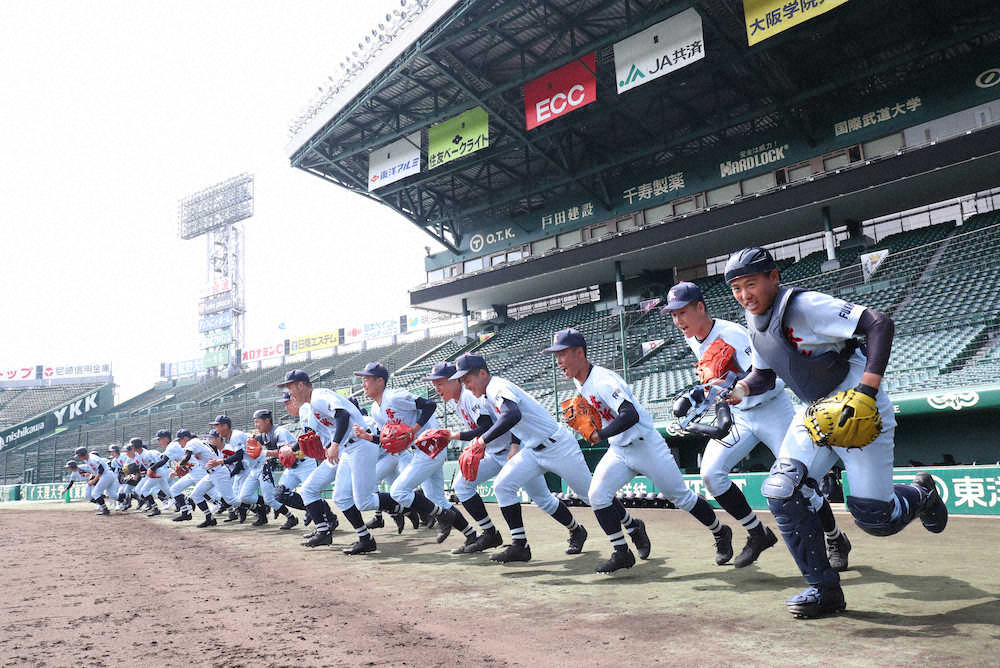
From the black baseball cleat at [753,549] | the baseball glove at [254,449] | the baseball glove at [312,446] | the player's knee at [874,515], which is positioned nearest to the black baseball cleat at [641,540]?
the black baseball cleat at [753,549]

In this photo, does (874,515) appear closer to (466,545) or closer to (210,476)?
(466,545)

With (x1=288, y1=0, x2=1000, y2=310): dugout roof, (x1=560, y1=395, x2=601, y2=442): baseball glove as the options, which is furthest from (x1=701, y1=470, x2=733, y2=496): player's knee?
(x1=288, y1=0, x2=1000, y2=310): dugout roof

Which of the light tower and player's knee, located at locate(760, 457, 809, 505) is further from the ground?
the light tower

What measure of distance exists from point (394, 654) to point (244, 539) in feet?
23.4

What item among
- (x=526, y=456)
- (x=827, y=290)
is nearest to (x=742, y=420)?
(x=526, y=456)

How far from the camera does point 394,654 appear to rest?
3.06 meters

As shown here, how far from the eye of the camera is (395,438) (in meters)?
7.41

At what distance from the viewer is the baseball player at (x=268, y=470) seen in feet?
33.7

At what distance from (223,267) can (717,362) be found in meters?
54.4

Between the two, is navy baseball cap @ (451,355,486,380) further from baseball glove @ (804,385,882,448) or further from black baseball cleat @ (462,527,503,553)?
baseball glove @ (804,385,882,448)

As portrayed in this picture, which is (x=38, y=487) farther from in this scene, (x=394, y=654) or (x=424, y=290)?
(x=394, y=654)

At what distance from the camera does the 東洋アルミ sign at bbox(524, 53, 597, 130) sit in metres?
19.6

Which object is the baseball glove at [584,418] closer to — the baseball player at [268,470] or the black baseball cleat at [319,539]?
the black baseball cleat at [319,539]

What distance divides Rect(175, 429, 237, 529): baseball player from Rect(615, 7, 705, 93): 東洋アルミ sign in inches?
559
